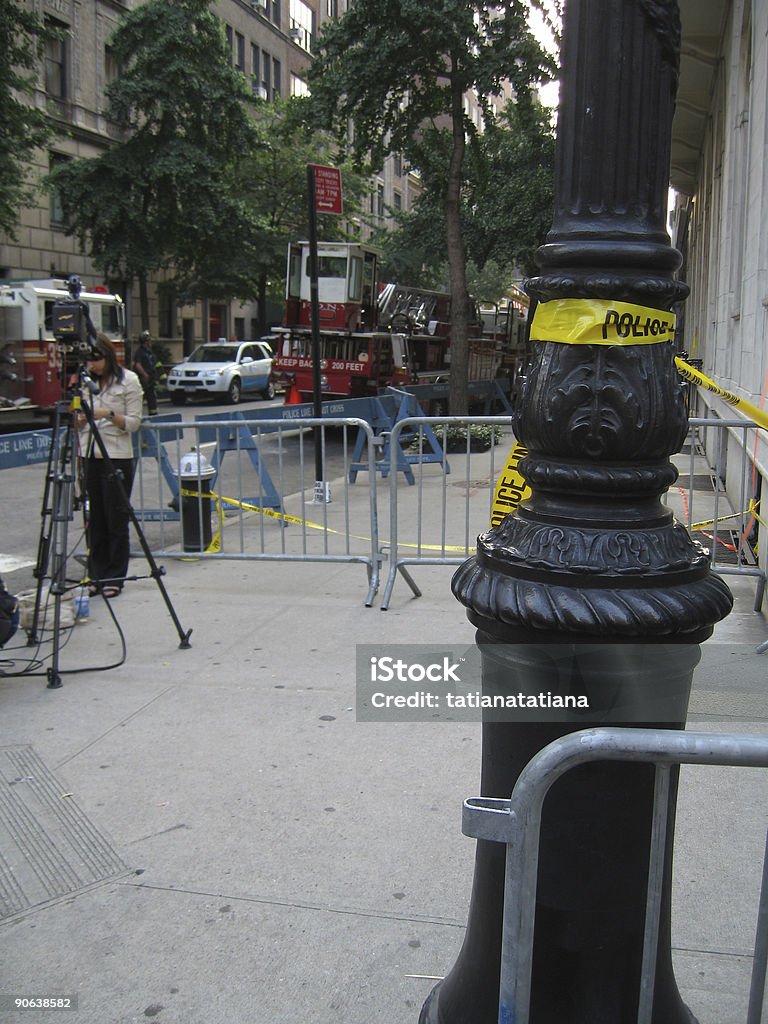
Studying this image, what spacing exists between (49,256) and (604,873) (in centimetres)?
3364

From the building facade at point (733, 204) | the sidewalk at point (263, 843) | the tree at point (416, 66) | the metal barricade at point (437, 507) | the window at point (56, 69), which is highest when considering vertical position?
the window at point (56, 69)

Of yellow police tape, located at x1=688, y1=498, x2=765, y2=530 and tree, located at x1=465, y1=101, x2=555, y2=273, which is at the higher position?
tree, located at x1=465, y1=101, x2=555, y2=273

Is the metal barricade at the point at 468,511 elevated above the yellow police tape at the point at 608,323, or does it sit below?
below

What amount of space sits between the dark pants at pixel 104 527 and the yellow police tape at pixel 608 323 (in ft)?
16.6

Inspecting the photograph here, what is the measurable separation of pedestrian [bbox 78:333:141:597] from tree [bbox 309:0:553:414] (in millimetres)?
10752

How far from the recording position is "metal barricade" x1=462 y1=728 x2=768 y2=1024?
1699 mm

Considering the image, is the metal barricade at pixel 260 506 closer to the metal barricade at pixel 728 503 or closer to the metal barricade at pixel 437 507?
the metal barricade at pixel 437 507

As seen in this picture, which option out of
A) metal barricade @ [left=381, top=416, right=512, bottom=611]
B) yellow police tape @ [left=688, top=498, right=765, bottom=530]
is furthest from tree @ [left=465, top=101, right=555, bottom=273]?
yellow police tape @ [left=688, top=498, right=765, bottom=530]

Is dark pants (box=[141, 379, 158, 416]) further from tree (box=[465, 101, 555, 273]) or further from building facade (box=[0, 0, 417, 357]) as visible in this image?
tree (box=[465, 101, 555, 273])

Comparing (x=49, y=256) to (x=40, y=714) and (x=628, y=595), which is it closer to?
(x=40, y=714)

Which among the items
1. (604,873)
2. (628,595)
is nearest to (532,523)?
(628,595)

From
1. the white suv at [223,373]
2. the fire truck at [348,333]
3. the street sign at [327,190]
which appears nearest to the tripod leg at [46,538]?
the street sign at [327,190]

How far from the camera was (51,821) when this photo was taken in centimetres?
356

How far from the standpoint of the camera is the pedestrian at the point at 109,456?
6621 millimetres
